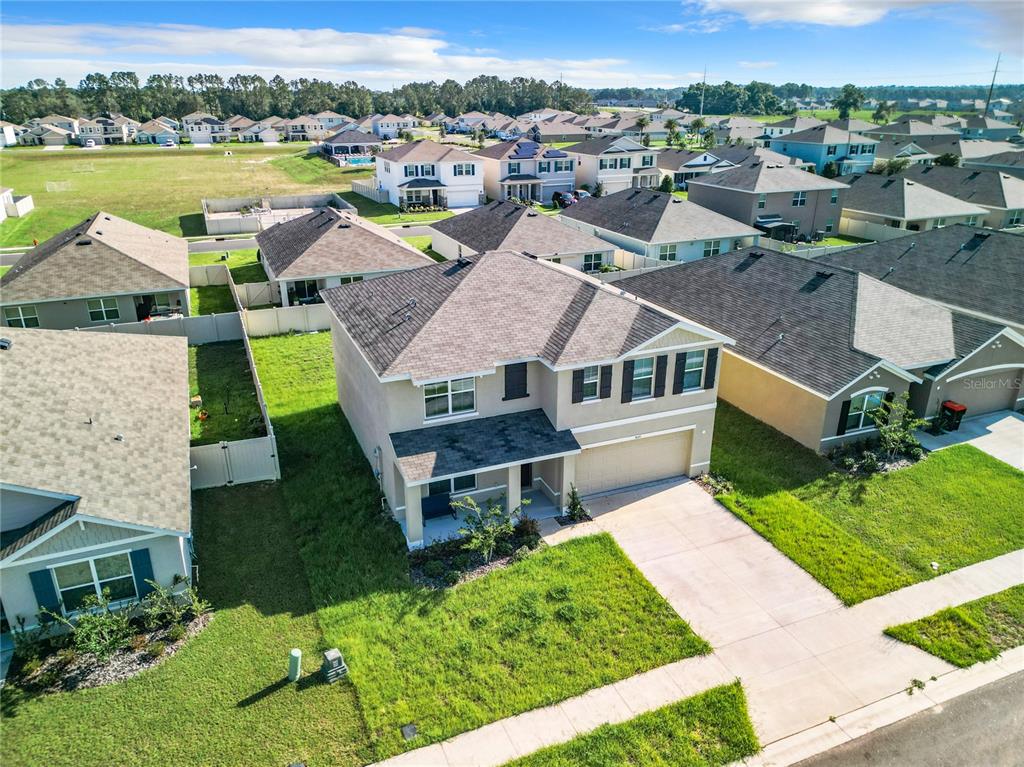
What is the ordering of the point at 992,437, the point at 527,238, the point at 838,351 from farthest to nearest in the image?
the point at 527,238, the point at 992,437, the point at 838,351

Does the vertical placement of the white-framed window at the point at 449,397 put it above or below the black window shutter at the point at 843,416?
above

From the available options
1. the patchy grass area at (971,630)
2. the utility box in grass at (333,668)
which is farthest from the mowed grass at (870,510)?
the utility box in grass at (333,668)

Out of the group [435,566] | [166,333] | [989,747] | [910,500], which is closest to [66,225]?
[166,333]

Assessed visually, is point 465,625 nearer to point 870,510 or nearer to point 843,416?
point 870,510

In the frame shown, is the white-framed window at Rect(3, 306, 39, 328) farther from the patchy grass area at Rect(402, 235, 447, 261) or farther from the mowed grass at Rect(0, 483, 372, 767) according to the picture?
the patchy grass area at Rect(402, 235, 447, 261)

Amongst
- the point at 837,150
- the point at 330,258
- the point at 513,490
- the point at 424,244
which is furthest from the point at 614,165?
the point at 513,490

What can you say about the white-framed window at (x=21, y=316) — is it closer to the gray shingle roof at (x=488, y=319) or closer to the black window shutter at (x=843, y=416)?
the gray shingle roof at (x=488, y=319)

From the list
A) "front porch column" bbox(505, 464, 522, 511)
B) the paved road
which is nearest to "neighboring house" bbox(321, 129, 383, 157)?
"front porch column" bbox(505, 464, 522, 511)
